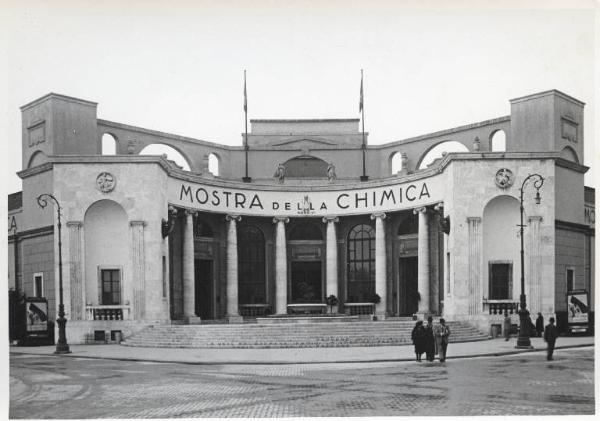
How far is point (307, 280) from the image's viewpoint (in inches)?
2158

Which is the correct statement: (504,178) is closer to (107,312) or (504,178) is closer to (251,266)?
(251,266)

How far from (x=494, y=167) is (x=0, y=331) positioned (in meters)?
29.3

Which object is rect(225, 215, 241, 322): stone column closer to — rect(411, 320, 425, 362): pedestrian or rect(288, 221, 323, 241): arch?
rect(288, 221, 323, 241): arch

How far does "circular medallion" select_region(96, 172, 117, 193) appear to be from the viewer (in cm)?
4184

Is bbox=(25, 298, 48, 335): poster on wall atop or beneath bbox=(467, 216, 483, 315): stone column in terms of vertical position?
beneath

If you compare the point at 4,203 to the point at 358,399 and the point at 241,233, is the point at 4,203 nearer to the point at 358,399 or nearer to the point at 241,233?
the point at 358,399

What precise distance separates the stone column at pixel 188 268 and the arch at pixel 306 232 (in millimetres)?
9321

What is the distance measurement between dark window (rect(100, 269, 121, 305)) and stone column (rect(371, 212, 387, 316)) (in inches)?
673

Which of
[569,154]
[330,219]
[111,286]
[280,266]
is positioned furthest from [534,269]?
[111,286]

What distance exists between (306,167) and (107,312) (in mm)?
19503

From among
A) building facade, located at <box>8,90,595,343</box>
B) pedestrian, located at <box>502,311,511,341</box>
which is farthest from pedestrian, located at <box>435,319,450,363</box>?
building facade, located at <box>8,90,595,343</box>

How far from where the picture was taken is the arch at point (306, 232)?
54812 mm

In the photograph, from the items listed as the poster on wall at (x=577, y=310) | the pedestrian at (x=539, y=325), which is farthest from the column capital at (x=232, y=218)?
the poster on wall at (x=577, y=310)

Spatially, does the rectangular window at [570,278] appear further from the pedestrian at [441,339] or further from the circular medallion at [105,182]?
the circular medallion at [105,182]
